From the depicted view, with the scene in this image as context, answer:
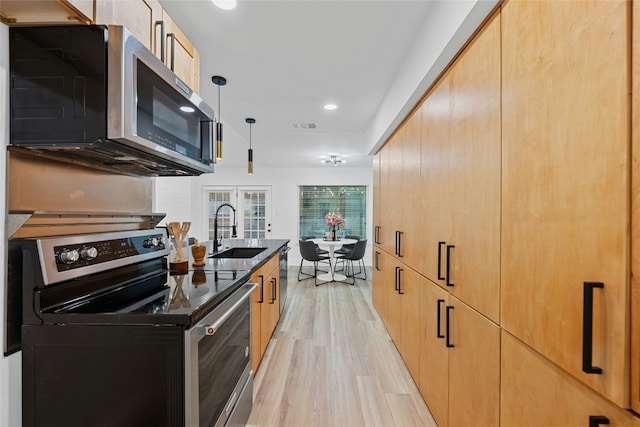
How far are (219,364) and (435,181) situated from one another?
1.49 m

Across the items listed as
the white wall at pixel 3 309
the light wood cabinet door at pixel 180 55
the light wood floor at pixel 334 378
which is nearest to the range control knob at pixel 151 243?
the white wall at pixel 3 309

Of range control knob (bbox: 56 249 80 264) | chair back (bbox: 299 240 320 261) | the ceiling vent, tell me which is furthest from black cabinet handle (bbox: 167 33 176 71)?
chair back (bbox: 299 240 320 261)

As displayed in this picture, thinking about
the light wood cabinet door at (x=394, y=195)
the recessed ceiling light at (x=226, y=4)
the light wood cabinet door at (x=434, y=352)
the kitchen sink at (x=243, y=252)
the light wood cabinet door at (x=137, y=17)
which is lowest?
the light wood cabinet door at (x=434, y=352)

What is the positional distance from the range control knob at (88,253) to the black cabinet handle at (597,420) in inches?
64.7

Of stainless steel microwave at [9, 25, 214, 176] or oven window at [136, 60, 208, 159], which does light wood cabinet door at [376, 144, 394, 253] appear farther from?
stainless steel microwave at [9, 25, 214, 176]

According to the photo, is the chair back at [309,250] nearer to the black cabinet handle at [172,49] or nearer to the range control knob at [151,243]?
the range control knob at [151,243]

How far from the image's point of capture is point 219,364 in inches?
51.1

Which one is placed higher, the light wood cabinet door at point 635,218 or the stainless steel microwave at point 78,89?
the stainless steel microwave at point 78,89

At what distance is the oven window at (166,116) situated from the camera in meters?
1.08

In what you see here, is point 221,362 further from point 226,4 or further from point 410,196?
point 226,4

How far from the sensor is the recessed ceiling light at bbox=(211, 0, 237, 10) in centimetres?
154

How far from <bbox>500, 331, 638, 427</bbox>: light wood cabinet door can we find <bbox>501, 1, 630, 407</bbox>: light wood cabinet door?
0.04 meters

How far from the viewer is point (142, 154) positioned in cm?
119

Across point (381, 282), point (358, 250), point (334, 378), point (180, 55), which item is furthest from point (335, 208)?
point (180, 55)
